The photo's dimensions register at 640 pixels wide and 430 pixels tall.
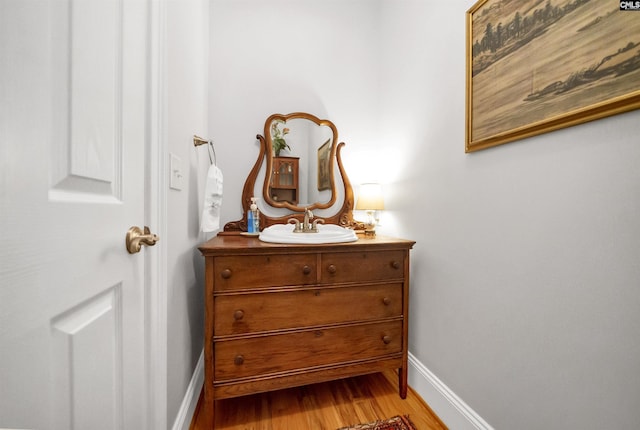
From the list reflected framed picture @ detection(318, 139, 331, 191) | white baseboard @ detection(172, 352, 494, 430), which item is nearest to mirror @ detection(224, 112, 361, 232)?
reflected framed picture @ detection(318, 139, 331, 191)

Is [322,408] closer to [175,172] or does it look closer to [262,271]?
[262,271]

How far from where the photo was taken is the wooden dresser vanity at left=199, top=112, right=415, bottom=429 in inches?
44.4

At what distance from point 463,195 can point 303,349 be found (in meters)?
1.08

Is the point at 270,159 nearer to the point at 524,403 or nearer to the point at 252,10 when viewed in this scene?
the point at 252,10

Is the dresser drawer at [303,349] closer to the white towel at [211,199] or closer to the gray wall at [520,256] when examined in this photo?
the gray wall at [520,256]

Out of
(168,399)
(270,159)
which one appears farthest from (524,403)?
(270,159)

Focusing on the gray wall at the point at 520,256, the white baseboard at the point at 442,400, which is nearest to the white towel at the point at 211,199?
the gray wall at the point at 520,256

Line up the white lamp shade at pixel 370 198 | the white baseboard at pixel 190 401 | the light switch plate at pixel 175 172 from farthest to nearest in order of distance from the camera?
1. the white lamp shade at pixel 370 198
2. the white baseboard at pixel 190 401
3. the light switch plate at pixel 175 172

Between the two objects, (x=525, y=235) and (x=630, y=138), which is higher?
(x=630, y=138)

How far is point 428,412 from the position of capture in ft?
4.28

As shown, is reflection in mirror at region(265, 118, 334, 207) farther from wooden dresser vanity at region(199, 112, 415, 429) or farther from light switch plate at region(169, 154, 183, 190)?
light switch plate at region(169, 154, 183, 190)

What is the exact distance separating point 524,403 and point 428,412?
56 centimetres

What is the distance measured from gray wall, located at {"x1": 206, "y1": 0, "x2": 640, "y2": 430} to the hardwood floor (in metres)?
0.25

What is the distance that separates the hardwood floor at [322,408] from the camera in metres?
1.21
